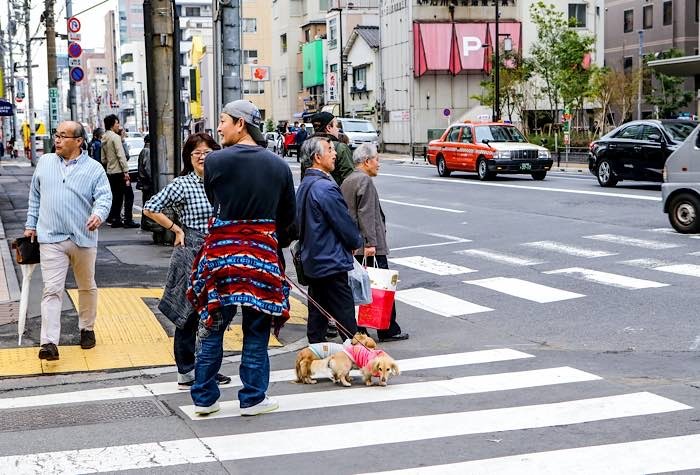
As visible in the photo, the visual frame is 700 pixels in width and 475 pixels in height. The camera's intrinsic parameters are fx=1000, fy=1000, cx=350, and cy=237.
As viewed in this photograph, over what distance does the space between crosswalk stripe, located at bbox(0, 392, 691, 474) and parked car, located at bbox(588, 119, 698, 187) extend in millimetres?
17896

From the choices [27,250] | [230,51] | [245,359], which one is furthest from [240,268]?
[230,51]

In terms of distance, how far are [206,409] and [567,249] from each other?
30.6ft

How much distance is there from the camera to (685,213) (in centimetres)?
1568

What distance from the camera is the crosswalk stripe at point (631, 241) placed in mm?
14516

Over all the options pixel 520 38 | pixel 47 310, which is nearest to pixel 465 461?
pixel 47 310

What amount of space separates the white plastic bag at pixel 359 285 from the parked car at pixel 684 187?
887 cm

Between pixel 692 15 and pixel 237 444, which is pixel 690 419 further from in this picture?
pixel 692 15

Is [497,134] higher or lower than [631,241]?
higher

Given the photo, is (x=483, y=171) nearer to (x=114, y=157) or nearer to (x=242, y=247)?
(x=114, y=157)

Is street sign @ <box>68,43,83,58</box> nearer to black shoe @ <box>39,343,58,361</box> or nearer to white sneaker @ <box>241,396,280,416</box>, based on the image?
black shoe @ <box>39,343,58,361</box>

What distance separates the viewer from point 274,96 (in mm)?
97500

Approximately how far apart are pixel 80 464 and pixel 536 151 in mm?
25922

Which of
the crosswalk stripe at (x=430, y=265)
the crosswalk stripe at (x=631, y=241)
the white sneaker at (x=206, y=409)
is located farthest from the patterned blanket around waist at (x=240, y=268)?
the crosswalk stripe at (x=631, y=241)

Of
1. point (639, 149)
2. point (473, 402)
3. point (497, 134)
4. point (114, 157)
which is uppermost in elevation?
point (497, 134)
